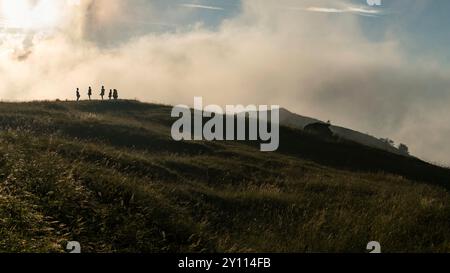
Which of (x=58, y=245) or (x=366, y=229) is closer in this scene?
(x=58, y=245)

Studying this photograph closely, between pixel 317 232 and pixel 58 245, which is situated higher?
pixel 58 245

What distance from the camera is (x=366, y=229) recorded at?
12.5m

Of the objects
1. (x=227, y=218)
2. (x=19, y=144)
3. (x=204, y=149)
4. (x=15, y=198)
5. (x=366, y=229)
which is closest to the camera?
(x=15, y=198)

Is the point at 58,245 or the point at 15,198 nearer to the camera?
the point at 58,245

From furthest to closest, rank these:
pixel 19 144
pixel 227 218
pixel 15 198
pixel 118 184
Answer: pixel 19 144
pixel 227 218
pixel 118 184
pixel 15 198

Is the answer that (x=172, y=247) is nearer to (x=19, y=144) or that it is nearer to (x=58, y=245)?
(x=58, y=245)

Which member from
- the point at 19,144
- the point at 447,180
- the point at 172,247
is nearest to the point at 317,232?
the point at 172,247

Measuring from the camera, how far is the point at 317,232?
12.3 meters

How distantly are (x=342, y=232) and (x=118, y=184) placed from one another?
17.9 ft

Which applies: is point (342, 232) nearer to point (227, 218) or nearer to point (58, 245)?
point (227, 218)
